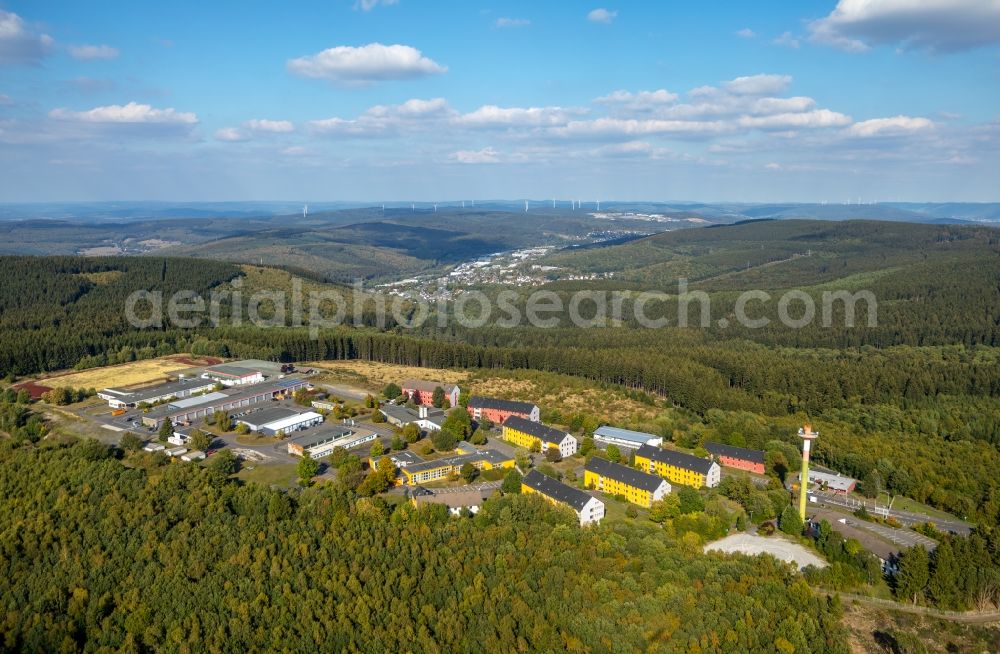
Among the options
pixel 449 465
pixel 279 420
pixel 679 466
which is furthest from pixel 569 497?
pixel 279 420

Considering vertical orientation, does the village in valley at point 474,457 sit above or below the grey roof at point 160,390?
below

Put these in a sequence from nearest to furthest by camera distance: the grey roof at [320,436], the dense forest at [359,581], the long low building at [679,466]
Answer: the dense forest at [359,581], the long low building at [679,466], the grey roof at [320,436]

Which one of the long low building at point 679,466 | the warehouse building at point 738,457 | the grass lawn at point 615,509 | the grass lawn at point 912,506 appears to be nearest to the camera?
the grass lawn at point 615,509

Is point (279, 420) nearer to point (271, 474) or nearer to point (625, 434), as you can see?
point (271, 474)

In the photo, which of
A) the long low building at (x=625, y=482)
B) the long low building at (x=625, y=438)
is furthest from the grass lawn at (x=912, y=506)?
the long low building at (x=625, y=438)

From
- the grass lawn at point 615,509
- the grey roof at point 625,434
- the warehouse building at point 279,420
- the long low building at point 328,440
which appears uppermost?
the warehouse building at point 279,420

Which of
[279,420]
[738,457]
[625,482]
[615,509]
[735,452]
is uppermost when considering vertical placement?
[279,420]

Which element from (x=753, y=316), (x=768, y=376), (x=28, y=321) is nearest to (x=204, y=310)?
(x=28, y=321)

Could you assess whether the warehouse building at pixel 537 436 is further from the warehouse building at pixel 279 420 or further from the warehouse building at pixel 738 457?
the warehouse building at pixel 279 420
